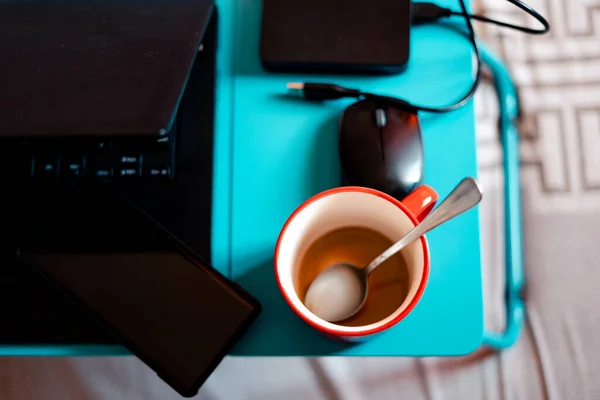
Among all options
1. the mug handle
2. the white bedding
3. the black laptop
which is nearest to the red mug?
the mug handle

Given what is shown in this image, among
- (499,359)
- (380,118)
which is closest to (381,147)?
(380,118)

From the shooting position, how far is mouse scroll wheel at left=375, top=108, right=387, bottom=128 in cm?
47

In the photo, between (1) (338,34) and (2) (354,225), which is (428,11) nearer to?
(1) (338,34)

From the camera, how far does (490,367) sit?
0.85m

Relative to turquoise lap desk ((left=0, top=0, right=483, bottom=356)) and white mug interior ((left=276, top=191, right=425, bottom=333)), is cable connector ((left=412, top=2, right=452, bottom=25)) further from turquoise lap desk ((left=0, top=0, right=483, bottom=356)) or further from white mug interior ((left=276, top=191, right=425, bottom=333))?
white mug interior ((left=276, top=191, right=425, bottom=333))

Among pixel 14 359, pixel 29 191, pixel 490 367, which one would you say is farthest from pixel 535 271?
pixel 14 359

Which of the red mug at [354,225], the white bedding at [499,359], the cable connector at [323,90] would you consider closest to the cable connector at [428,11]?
the cable connector at [323,90]

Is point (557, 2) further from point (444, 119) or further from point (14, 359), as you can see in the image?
point (14, 359)

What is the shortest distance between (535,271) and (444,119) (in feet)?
1.58

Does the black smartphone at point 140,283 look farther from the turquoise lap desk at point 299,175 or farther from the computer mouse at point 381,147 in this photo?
the computer mouse at point 381,147

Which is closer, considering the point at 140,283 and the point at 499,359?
the point at 140,283

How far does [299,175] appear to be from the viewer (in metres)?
0.49

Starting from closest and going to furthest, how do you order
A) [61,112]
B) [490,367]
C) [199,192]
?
[61,112], [199,192], [490,367]

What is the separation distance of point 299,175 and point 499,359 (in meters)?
0.55
